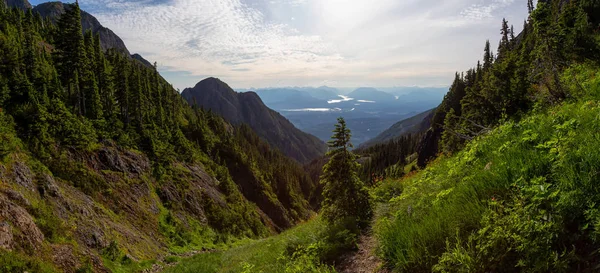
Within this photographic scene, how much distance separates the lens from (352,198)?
28.7 ft

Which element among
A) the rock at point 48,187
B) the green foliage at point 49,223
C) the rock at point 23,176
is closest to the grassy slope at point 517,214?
the green foliage at point 49,223

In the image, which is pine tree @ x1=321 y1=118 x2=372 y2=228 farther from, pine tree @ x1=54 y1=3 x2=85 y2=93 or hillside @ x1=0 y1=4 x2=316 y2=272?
pine tree @ x1=54 y1=3 x2=85 y2=93

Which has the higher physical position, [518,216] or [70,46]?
[70,46]

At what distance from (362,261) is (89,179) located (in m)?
26.9

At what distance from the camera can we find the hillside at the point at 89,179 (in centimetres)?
1527

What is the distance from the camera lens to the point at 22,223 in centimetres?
1396

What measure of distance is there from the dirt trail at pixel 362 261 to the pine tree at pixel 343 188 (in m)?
1.38

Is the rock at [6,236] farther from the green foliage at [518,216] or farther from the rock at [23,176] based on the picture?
the green foliage at [518,216]

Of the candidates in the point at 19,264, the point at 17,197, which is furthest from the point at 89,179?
the point at 19,264

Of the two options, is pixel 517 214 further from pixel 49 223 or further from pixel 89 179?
pixel 89 179

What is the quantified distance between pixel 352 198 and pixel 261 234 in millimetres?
42491

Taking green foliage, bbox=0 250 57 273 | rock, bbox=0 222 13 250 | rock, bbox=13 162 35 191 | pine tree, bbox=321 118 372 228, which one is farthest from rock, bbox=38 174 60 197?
pine tree, bbox=321 118 372 228

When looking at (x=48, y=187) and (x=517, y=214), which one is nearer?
(x=517, y=214)

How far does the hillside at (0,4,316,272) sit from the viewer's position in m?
15.3
